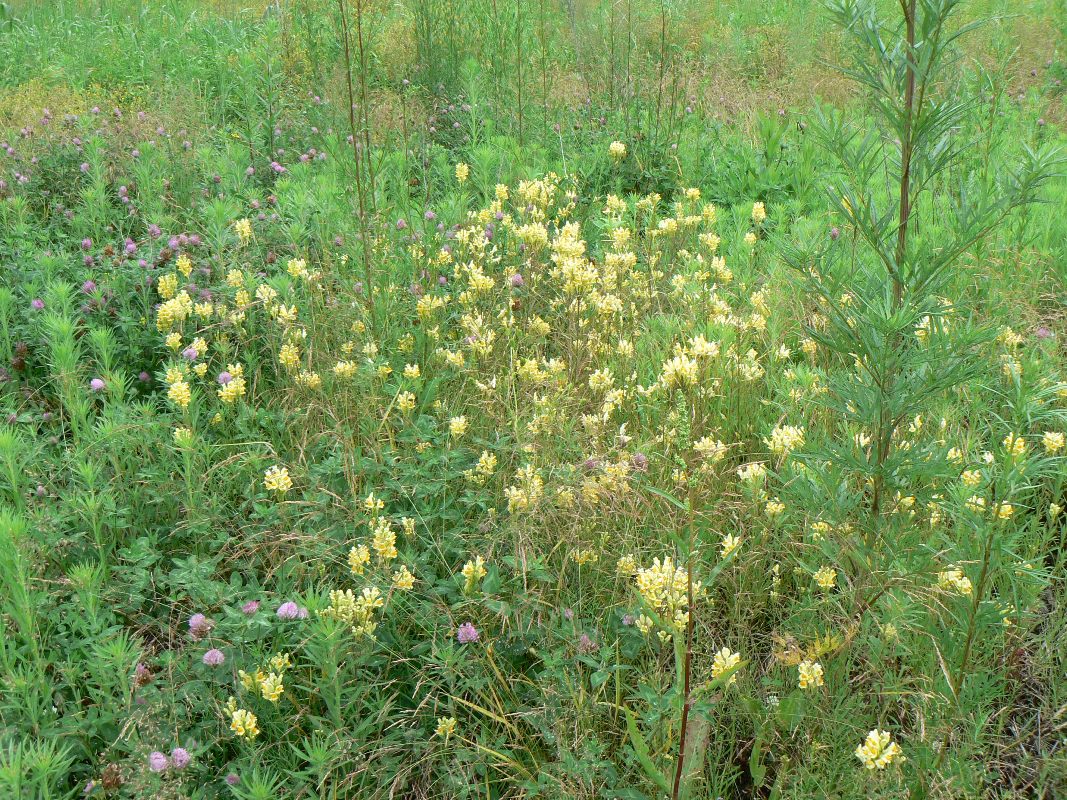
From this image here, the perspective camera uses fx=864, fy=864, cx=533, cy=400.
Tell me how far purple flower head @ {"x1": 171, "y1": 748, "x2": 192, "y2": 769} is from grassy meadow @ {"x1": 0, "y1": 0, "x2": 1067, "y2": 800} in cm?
2

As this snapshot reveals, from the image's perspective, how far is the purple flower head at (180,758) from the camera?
179 cm

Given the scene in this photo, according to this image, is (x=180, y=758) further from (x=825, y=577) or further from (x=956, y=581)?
(x=956, y=581)

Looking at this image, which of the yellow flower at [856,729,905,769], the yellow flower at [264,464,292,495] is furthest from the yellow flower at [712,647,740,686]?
the yellow flower at [264,464,292,495]

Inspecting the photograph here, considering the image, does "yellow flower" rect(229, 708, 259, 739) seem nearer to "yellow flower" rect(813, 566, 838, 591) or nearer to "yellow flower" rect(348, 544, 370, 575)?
"yellow flower" rect(348, 544, 370, 575)

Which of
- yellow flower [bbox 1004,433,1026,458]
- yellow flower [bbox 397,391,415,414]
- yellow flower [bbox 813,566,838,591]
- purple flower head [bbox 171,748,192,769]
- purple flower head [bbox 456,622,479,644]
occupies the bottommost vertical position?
purple flower head [bbox 171,748,192,769]

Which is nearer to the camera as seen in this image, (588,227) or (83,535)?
(83,535)

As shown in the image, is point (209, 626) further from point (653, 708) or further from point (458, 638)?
point (653, 708)

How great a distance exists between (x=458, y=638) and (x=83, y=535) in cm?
114

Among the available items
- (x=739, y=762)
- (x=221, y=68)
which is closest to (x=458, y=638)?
(x=739, y=762)

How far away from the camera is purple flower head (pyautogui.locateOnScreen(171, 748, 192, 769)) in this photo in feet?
5.87

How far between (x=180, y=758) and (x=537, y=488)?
105 centimetres

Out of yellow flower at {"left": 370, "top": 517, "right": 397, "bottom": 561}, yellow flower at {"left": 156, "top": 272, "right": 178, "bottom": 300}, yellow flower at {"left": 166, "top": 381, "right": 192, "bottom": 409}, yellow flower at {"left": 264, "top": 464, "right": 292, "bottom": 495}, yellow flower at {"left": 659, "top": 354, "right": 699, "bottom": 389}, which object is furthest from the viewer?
yellow flower at {"left": 156, "top": 272, "right": 178, "bottom": 300}

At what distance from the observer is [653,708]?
1.84 m

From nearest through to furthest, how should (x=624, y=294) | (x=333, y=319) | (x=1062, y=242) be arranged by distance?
(x=333, y=319)
(x=624, y=294)
(x=1062, y=242)
